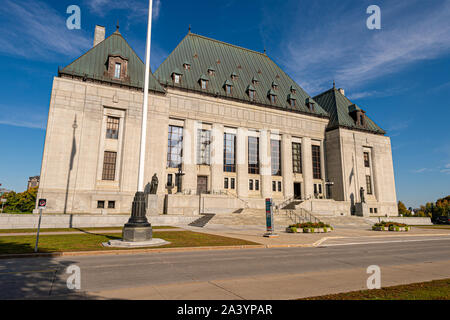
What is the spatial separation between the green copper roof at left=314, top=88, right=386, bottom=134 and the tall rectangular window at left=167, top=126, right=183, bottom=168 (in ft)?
101

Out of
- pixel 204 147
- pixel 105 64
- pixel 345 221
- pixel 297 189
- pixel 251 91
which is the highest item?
pixel 251 91

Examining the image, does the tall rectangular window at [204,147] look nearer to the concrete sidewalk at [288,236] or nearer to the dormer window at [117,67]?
the dormer window at [117,67]

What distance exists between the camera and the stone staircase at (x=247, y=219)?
3126cm

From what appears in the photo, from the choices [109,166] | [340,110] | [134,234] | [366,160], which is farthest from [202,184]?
[366,160]

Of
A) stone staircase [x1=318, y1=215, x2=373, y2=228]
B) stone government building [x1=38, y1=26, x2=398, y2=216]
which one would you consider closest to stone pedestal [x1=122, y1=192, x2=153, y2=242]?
stone government building [x1=38, y1=26, x2=398, y2=216]

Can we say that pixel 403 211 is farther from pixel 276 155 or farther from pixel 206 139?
pixel 206 139

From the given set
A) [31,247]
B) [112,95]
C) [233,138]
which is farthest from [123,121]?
[31,247]

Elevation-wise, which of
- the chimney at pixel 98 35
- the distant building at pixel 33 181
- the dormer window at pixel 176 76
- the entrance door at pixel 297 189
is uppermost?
the chimney at pixel 98 35

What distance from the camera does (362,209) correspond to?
47.2 metres

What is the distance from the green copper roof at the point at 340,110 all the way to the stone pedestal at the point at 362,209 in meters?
15.4

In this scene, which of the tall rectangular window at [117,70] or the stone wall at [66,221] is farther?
the tall rectangular window at [117,70]

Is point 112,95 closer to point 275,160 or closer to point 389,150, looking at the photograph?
point 275,160

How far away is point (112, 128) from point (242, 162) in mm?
21109

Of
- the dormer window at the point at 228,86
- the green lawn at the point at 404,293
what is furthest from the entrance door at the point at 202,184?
the green lawn at the point at 404,293
